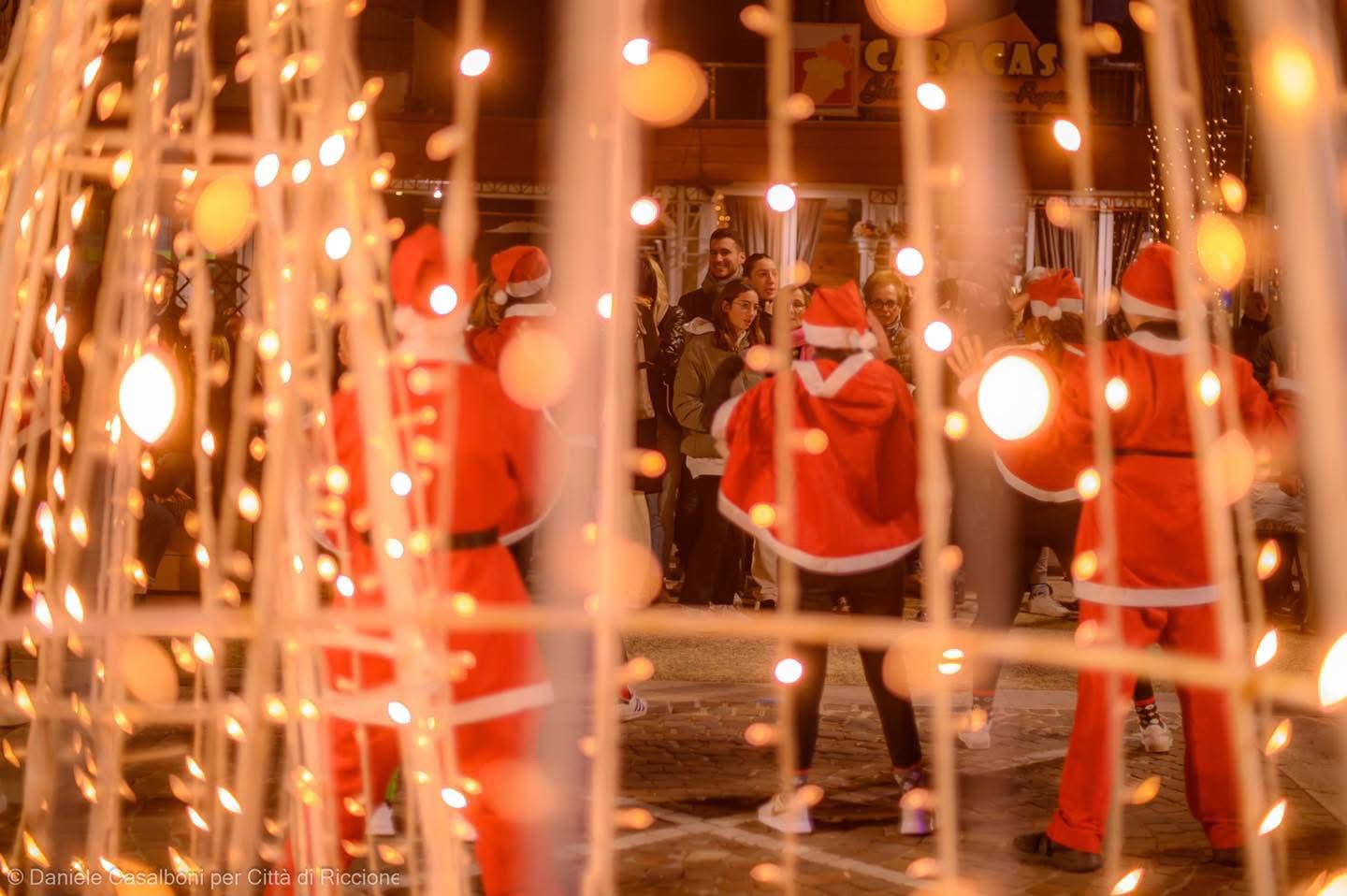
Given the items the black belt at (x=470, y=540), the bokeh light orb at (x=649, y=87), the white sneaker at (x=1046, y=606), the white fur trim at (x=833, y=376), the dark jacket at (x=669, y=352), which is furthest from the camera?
the white sneaker at (x=1046, y=606)

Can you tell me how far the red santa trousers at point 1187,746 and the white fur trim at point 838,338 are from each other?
88cm

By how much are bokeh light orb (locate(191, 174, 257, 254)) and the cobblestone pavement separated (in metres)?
2.10

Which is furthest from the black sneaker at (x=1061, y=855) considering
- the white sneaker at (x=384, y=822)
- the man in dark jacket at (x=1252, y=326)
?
the man in dark jacket at (x=1252, y=326)

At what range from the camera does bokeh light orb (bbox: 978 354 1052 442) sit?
7.20 feet

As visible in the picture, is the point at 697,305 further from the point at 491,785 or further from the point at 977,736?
the point at 491,785

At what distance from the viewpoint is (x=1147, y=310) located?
3.68 meters

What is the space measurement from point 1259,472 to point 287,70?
306 cm

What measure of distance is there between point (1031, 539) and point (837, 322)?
1362mm

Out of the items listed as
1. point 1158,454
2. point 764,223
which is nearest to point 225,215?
point 1158,454

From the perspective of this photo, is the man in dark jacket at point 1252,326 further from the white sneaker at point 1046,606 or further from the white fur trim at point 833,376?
the white fur trim at point 833,376

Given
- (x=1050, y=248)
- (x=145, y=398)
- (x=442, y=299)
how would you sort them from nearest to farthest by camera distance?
(x=145, y=398)
(x=442, y=299)
(x=1050, y=248)

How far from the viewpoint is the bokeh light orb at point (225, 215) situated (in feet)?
6.32

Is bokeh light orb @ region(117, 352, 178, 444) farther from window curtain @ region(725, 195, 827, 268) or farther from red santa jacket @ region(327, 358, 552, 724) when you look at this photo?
window curtain @ region(725, 195, 827, 268)

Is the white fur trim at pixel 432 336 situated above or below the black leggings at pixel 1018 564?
below
